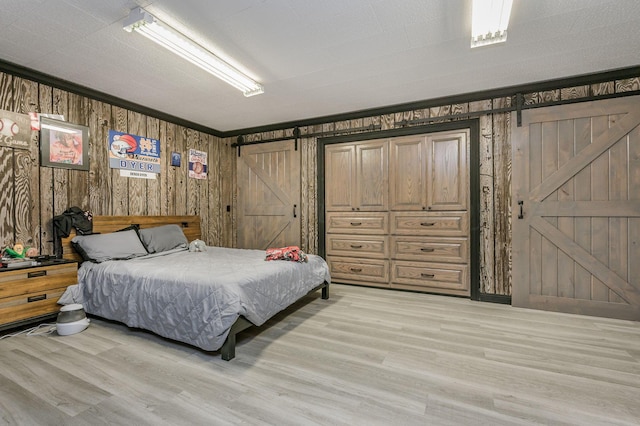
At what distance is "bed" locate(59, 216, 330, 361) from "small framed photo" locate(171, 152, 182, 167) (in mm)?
1073

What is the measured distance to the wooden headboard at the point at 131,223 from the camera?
3.29 metres

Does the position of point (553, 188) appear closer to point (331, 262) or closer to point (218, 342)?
point (331, 262)

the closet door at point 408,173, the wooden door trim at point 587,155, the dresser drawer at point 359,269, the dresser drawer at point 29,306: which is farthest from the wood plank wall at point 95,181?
the wooden door trim at point 587,155

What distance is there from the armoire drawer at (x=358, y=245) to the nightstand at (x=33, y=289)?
3.21 metres

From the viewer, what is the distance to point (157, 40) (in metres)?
2.38

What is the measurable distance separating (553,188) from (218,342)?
3849 mm

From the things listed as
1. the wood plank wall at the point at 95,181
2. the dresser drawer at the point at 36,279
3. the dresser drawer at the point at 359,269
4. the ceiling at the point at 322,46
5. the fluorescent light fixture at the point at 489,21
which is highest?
the ceiling at the point at 322,46

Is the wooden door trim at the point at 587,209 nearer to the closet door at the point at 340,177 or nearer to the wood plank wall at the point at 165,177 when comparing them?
the wood plank wall at the point at 165,177

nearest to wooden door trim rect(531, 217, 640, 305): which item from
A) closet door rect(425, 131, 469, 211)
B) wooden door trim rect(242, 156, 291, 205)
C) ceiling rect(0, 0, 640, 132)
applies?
closet door rect(425, 131, 469, 211)

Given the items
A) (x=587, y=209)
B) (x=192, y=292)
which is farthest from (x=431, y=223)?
(x=192, y=292)

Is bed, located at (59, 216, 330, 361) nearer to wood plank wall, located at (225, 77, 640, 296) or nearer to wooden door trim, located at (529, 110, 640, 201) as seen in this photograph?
wood plank wall, located at (225, 77, 640, 296)

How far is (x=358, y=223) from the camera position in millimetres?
4531

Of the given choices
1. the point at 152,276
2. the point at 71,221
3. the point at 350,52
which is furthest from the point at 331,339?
the point at 71,221

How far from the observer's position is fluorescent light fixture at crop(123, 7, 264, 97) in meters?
2.17
